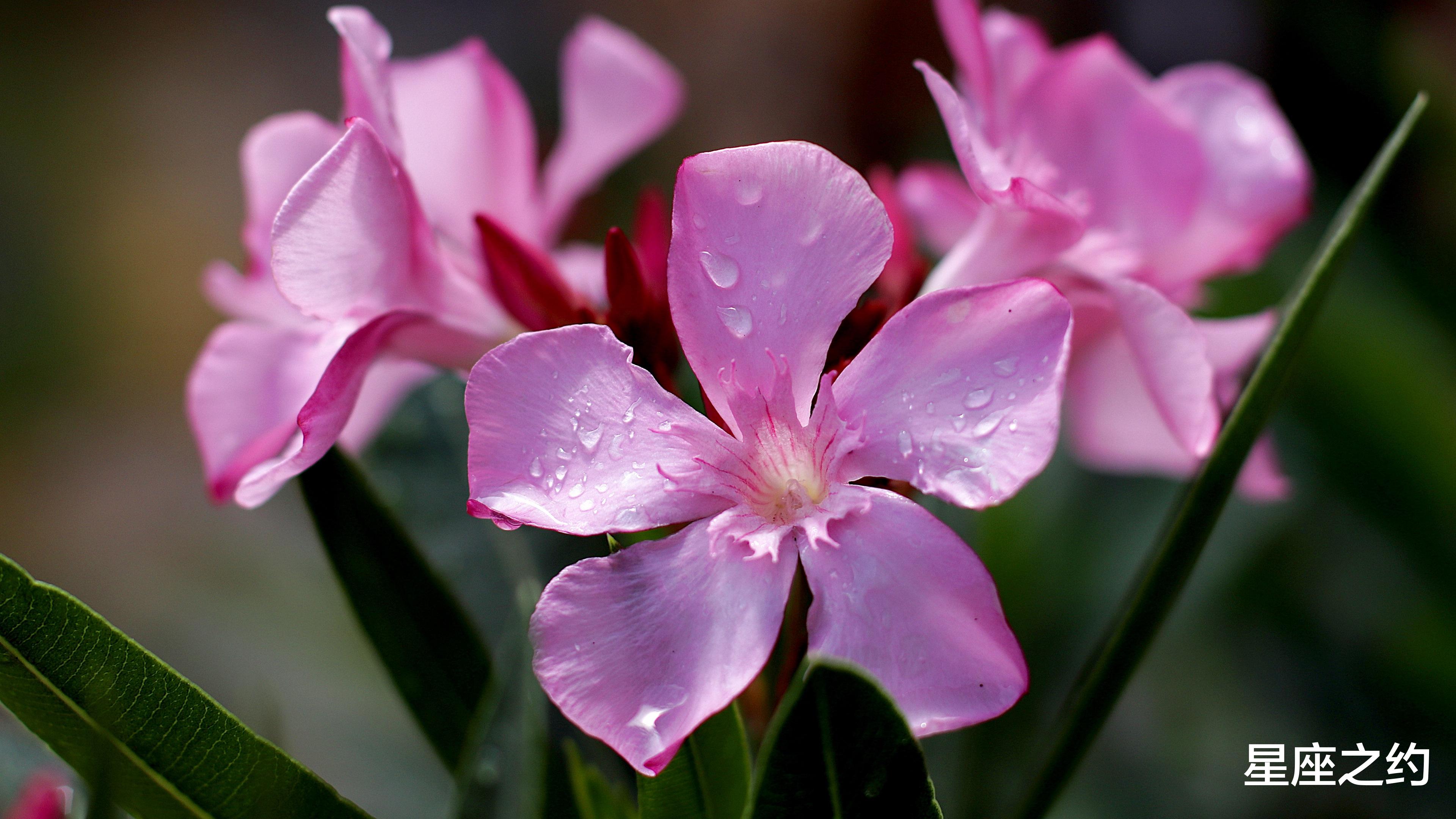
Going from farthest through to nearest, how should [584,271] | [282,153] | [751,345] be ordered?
1. [584,271]
2. [282,153]
3. [751,345]

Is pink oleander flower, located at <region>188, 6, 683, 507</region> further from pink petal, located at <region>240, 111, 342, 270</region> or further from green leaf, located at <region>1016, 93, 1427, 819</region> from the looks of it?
green leaf, located at <region>1016, 93, 1427, 819</region>

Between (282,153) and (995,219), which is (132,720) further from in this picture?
(995,219)

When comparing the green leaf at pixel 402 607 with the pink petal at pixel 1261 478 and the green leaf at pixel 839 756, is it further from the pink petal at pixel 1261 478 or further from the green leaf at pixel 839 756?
the pink petal at pixel 1261 478

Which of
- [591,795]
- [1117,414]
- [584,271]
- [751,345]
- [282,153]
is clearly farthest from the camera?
[584,271]

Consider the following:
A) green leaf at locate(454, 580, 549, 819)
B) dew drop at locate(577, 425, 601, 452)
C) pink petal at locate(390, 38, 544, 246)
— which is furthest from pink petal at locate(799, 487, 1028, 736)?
pink petal at locate(390, 38, 544, 246)

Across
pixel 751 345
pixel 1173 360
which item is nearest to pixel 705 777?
pixel 751 345

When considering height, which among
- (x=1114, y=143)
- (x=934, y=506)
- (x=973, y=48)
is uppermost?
(x=973, y=48)
